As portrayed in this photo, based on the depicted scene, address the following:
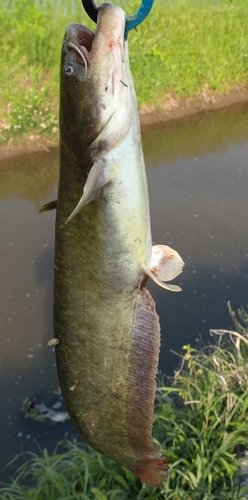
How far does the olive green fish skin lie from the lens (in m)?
1.27

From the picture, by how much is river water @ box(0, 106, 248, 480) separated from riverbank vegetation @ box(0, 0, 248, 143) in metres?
0.72

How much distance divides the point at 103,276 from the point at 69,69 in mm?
555

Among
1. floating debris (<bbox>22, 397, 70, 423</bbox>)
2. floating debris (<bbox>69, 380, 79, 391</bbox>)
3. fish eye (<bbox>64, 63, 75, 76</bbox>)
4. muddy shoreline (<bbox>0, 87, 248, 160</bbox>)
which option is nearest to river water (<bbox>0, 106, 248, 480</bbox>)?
floating debris (<bbox>22, 397, 70, 423</bbox>)

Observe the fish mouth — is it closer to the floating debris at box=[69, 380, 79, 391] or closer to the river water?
the floating debris at box=[69, 380, 79, 391]

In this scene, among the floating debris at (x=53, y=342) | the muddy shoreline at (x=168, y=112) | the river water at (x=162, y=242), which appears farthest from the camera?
the muddy shoreline at (x=168, y=112)

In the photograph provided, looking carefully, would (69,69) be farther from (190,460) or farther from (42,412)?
(42,412)

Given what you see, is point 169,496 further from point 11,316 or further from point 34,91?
→ point 34,91

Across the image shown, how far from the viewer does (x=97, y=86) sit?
124 centimetres

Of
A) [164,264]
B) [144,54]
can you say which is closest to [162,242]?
[164,264]

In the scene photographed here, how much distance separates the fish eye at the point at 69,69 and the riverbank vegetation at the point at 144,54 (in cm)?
670

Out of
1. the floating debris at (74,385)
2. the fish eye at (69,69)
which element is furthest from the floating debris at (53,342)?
the fish eye at (69,69)

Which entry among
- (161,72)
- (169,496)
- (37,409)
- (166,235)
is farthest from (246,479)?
(161,72)

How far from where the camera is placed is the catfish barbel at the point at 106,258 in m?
1.24

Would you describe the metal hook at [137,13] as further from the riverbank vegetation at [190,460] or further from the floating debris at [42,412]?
the floating debris at [42,412]
